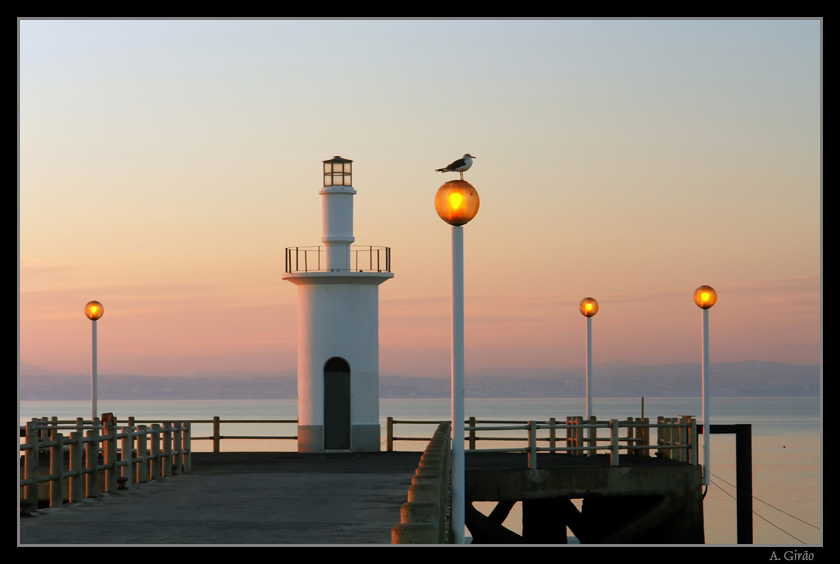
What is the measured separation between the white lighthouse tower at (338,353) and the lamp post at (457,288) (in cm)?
1841

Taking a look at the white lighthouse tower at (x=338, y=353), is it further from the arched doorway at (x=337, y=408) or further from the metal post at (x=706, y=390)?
the metal post at (x=706, y=390)

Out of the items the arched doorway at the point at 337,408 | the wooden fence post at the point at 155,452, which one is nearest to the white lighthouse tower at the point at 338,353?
the arched doorway at the point at 337,408

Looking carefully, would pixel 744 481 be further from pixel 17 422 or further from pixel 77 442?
pixel 17 422

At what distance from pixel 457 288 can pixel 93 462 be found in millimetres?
9096

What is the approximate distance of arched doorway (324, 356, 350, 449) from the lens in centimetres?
3094

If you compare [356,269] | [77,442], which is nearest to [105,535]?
[77,442]

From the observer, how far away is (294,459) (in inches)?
1129

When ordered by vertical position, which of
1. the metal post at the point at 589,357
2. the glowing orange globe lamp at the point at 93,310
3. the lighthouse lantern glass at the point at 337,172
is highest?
the lighthouse lantern glass at the point at 337,172

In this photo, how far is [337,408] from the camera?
3094 cm

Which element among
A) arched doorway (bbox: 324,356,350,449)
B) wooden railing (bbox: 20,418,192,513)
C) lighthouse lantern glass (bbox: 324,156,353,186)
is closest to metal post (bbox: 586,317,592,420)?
arched doorway (bbox: 324,356,350,449)

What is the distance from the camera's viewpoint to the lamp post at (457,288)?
487 inches

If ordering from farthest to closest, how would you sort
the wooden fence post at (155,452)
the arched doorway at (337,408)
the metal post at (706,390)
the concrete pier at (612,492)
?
the arched doorway at (337,408) < the metal post at (706,390) < the concrete pier at (612,492) < the wooden fence post at (155,452)

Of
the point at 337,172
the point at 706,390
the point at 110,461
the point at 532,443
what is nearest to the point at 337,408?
the point at 337,172
